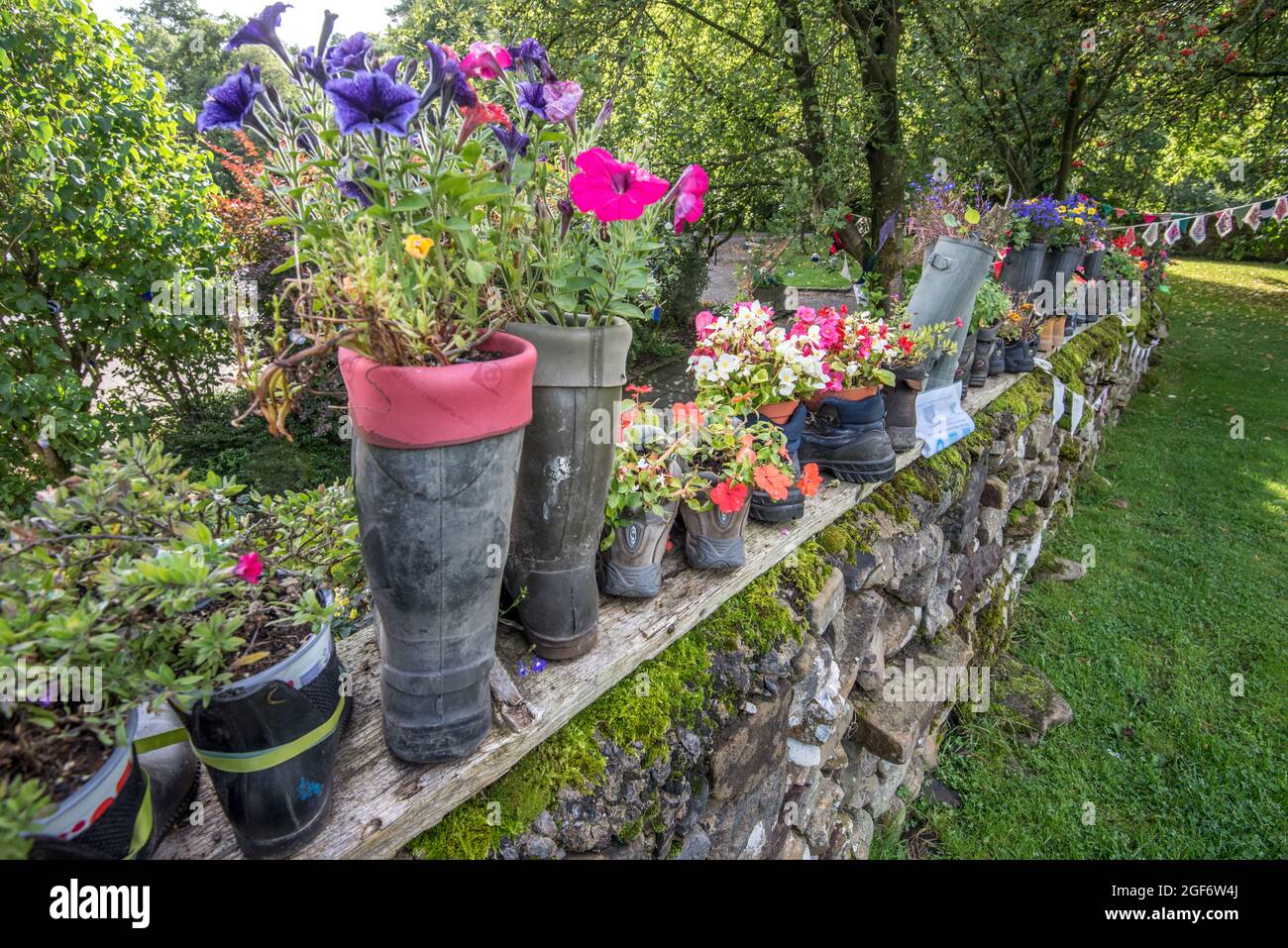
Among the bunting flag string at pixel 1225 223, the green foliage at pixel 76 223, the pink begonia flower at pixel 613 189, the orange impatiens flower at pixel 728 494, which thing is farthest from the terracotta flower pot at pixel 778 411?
the bunting flag string at pixel 1225 223

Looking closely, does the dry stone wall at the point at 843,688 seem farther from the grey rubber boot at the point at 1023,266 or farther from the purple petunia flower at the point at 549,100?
the grey rubber boot at the point at 1023,266

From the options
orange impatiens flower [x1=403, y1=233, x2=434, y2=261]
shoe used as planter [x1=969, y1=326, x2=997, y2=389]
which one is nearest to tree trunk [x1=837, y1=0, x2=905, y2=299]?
shoe used as planter [x1=969, y1=326, x2=997, y2=389]

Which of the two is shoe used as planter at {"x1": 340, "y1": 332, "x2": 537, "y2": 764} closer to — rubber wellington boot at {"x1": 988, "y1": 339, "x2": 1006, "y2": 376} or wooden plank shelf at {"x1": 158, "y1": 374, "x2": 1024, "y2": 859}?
wooden plank shelf at {"x1": 158, "y1": 374, "x2": 1024, "y2": 859}

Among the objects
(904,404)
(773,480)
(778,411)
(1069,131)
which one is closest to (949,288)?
(904,404)

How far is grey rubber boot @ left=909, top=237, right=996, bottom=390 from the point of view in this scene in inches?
118

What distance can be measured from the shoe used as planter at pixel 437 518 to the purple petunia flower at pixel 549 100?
1.21ft

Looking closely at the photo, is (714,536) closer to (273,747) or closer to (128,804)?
(273,747)

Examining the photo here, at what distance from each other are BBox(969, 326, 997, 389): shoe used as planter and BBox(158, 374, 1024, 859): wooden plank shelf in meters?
2.57

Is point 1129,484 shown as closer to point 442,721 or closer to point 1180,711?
point 1180,711

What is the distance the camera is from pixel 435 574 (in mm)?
1038
